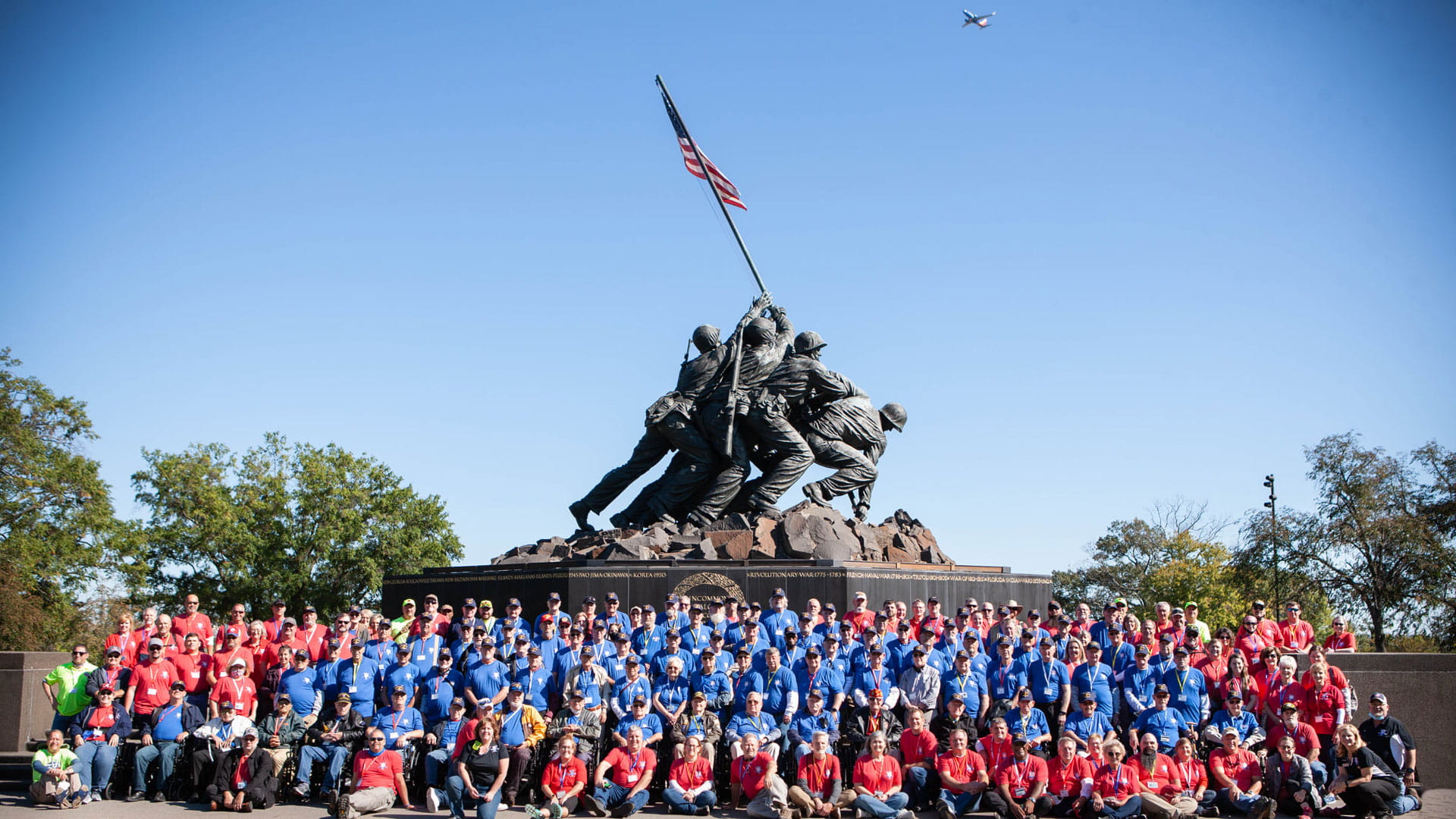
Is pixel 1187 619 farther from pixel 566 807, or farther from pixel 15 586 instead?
pixel 15 586

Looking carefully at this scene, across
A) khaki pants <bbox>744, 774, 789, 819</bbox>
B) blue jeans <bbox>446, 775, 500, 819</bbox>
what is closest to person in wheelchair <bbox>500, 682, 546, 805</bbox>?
blue jeans <bbox>446, 775, 500, 819</bbox>

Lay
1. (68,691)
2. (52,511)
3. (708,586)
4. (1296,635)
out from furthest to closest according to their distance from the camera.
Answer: (52,511), (708,586), (1296,635), (68,691)

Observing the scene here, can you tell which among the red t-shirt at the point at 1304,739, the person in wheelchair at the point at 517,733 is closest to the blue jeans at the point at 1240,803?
the red t-shirt at the point at 1304,739

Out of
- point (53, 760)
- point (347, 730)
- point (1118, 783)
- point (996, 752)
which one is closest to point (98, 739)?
point (53, 760)

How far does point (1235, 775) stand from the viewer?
A: 473 inches

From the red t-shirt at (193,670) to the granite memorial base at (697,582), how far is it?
465cm

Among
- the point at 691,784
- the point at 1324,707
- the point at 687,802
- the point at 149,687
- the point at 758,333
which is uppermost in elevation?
the point at 758,333

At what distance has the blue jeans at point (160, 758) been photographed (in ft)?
41.7

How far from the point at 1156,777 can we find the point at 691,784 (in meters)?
4.10

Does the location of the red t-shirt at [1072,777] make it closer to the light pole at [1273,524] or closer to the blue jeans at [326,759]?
the blue jeans at [326,759]

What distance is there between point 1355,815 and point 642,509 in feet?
40.5

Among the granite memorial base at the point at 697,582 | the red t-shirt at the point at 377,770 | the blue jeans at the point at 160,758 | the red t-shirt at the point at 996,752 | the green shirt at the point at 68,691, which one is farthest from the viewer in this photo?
the granite memorial base at the point at 697,582

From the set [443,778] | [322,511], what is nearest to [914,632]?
[443,778]

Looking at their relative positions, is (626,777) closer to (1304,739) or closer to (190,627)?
(190,627)
